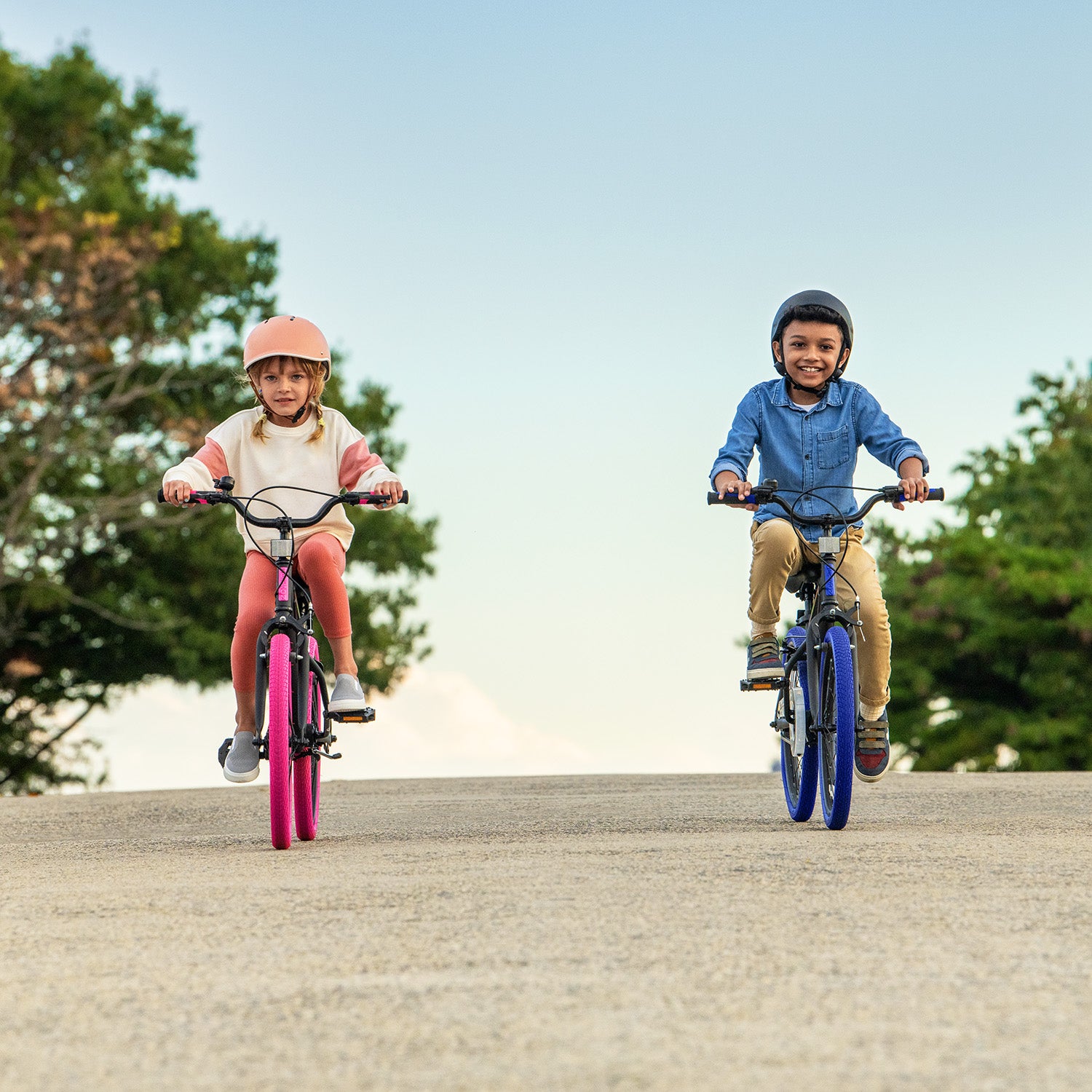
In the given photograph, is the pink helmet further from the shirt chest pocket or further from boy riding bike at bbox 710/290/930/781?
the shirt chest pocket

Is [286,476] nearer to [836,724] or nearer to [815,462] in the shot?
[815,462]

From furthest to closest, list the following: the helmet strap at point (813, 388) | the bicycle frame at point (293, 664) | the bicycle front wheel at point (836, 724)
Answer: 1. the helmet strap at point (813, 388)
2. the bicycle frame at point (293, 664)
3. the bicycle front wheel at point (836, 724)

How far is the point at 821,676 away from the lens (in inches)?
269

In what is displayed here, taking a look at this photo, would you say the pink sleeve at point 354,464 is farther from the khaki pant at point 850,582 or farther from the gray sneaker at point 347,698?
the khaki pant at point 850,582

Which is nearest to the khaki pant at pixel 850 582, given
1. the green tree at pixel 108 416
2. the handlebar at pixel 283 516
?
the handlebar at pixel 283 516

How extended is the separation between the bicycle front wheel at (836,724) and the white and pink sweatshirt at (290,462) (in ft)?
6.82

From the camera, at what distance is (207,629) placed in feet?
82.6

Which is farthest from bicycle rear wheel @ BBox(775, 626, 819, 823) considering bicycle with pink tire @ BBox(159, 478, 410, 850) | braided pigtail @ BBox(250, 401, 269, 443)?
braided pigtail @ BBox(250, 401, 269, 443)

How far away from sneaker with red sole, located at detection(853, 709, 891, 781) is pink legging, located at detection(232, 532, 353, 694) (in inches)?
89.2

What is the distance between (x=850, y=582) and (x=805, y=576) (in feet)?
0.88

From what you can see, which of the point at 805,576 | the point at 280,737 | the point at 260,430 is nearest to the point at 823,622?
the point at 805,576

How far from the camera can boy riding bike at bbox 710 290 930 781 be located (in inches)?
278

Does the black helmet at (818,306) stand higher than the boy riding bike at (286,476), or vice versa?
the black helmet at (818,306)

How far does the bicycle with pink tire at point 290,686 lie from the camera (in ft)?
21.0
